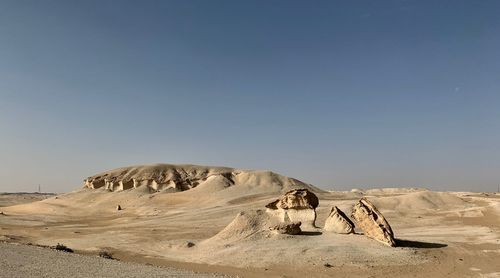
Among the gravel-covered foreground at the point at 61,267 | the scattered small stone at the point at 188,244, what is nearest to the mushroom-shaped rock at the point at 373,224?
the scattered small stone at the point at 188,244

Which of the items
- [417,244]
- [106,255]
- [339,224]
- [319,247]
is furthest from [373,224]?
[106,255]

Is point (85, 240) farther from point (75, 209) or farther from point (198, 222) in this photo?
point (75, 209)

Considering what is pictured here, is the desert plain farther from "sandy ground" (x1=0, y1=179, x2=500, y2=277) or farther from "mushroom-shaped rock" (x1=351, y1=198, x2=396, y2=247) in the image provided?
"mushroom-shaped rock" (x1=351, y1=198, x2=396, y2=247)

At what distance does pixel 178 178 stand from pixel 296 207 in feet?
194

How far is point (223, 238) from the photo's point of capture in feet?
91.8

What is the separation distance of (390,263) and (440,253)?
4.27 m

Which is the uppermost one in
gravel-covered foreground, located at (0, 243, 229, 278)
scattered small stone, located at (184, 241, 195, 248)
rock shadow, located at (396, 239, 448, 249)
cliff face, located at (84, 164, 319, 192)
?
cliff face, located at (84, 164, 319, 192)

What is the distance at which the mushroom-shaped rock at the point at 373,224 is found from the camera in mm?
25477

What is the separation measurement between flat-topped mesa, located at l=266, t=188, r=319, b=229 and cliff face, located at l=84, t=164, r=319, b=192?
1714 inches

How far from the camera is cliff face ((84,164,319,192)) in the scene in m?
77.9

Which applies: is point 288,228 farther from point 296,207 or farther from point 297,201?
point 297,201

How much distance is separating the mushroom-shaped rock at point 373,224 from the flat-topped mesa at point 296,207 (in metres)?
2.92

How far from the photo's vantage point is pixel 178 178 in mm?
87500

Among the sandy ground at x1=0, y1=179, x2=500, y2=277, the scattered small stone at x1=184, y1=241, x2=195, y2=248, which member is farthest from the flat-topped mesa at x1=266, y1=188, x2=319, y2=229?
the scattered small stone at x1=184, y1=241, x2=195, y2=248
